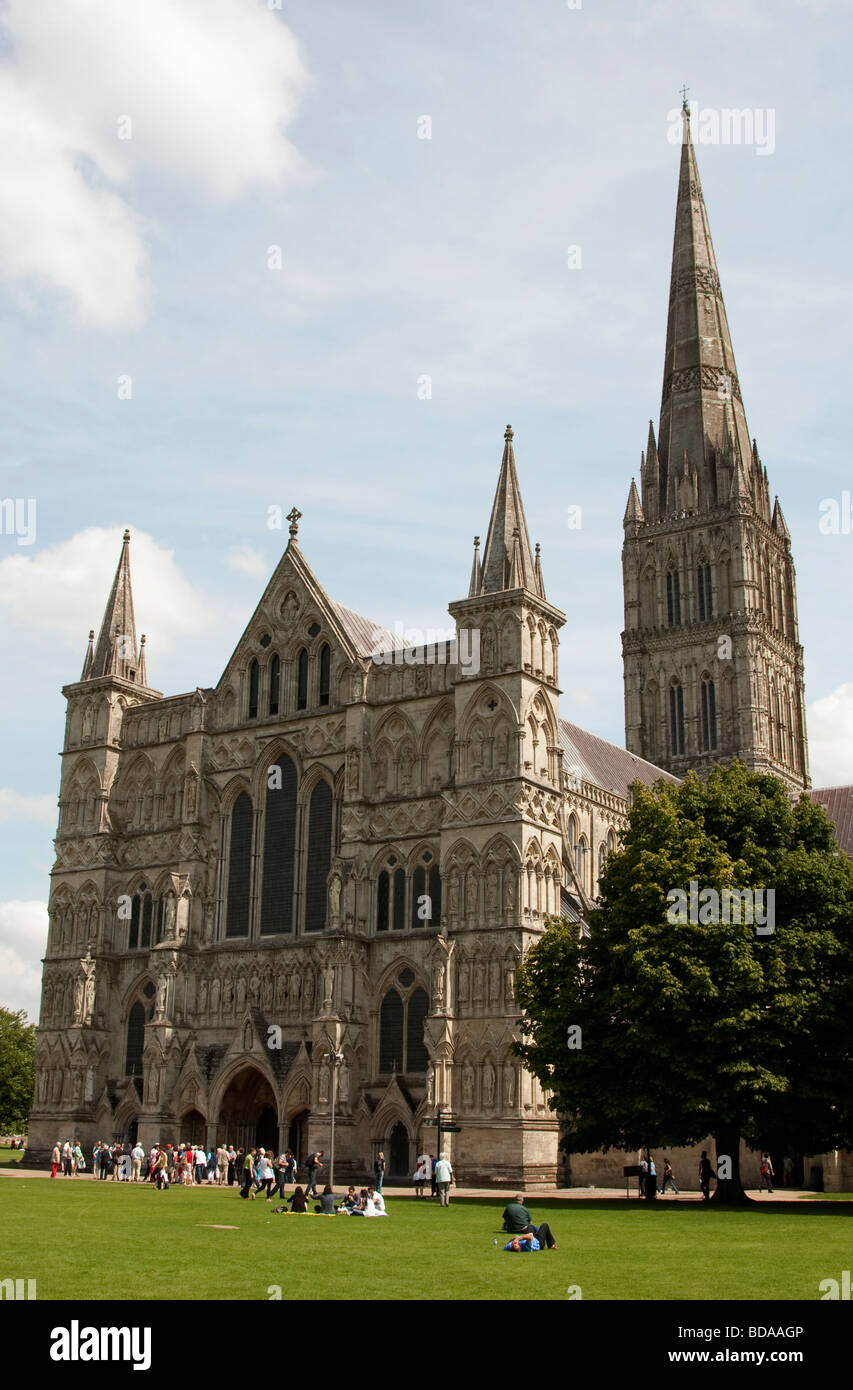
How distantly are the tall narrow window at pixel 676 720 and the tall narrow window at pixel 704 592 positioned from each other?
5.22 meters

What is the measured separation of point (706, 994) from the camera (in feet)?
116

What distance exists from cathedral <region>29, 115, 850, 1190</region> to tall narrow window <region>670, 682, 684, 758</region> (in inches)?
897

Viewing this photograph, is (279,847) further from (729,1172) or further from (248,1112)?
(729,1172)

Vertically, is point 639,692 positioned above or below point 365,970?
above

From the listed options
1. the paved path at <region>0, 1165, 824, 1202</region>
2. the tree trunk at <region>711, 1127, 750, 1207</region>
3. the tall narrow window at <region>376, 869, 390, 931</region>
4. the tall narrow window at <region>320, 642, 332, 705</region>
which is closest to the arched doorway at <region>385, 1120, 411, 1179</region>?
the paved path at <region>0, 1165, 824, 1202</region>

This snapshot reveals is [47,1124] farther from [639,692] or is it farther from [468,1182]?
[639,692]

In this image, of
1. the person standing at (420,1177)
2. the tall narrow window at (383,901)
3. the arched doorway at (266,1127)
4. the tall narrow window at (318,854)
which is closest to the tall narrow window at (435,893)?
the tall narrow window at (383,901)

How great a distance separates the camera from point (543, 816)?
159 feet

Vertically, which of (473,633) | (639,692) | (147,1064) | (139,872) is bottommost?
(147,1064)

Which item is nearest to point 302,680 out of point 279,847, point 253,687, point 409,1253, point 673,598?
point 253,687

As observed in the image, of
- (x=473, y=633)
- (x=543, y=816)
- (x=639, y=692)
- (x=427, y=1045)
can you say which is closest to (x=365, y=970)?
(x=427, y=1045)

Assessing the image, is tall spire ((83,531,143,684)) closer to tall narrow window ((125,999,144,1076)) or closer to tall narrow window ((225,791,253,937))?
tall narrow window ((225,791,253,937))

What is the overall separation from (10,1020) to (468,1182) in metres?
56.7
